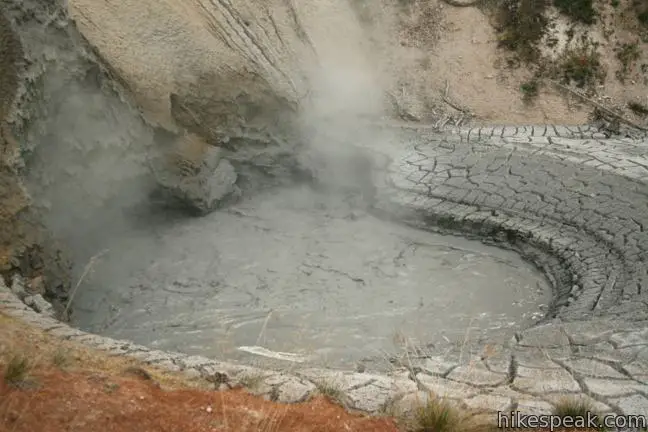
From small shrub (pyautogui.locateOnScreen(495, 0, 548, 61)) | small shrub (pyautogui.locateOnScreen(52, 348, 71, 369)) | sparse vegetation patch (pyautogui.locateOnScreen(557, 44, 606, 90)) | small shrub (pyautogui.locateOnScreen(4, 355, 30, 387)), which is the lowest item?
small shrub (pyautogui.locateOnScreen(52, 348, 71, 369))

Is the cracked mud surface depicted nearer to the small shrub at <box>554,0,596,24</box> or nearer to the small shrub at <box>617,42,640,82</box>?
the small shrub at <box>617,42,640,82</box>

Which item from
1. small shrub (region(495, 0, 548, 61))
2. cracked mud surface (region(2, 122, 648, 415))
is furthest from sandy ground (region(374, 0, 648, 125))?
cracked mud surface (region(2, 122, 648, 415))

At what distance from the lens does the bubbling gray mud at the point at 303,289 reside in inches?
193

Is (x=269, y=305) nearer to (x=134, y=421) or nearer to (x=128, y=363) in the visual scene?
(x=128, y=363)

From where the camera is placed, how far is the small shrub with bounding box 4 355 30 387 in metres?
2.85

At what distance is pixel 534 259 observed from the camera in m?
5.96

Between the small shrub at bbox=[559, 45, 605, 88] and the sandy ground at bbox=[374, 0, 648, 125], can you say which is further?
the small shrub at bbox=[559, 45, 605, 88]

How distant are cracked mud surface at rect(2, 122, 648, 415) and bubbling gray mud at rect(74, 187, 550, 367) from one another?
0.30m

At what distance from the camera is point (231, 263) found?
605 centimetres

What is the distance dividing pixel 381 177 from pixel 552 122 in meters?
3.69

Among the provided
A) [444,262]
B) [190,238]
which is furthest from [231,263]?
[444,262]

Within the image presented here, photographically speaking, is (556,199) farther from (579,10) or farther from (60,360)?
(579,10)

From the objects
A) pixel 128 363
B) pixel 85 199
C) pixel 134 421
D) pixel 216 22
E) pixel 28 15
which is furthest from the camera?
pixel 216 22

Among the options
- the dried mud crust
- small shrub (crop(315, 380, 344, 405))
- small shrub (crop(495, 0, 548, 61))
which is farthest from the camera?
small shrub (crop(495, 0, 548, 61))
